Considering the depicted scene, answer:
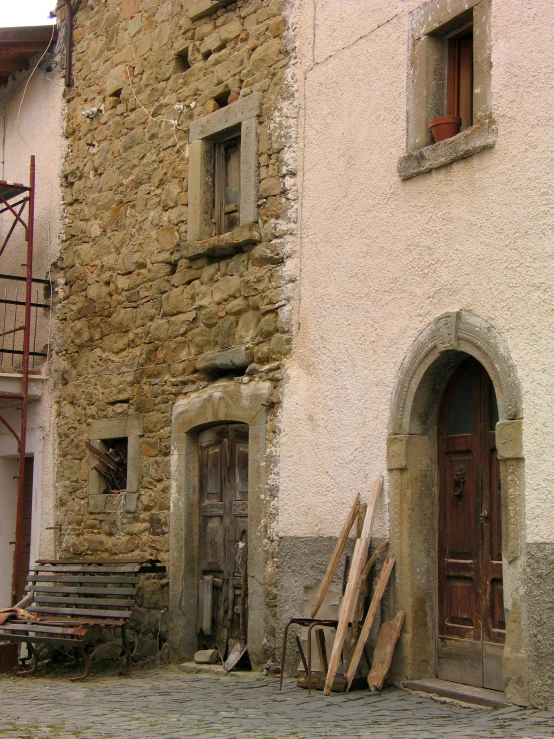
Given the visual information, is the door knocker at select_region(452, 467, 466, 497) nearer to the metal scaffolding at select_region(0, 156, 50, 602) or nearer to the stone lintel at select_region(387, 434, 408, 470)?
the stone lintel at select_region(387, 434, 408, 470)

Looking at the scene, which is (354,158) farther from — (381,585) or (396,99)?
(381,585)

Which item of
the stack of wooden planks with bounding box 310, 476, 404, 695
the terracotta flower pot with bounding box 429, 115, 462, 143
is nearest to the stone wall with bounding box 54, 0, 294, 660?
the stack of wooden planks with bounding box 310, 476, 404, 695

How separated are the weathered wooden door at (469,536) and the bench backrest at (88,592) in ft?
9.29

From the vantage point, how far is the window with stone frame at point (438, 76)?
24.1ft

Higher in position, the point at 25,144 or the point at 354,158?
the point at 25,144

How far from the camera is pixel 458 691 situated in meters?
6.90

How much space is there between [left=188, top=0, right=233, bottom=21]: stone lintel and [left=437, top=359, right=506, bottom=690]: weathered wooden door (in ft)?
13.5

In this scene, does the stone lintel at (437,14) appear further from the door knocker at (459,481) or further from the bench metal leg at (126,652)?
the bench metal leg at (126,652)

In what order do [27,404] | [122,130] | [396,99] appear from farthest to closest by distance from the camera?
1. [27,404]
2. [122,130]
3. [396,99]

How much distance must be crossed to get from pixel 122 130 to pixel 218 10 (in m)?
1.69

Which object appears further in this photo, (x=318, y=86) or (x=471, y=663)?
(x=318, y=86)

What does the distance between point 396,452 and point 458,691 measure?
1.55 metres

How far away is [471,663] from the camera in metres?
7.16

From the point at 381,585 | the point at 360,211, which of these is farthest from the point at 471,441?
the point at 360,211
